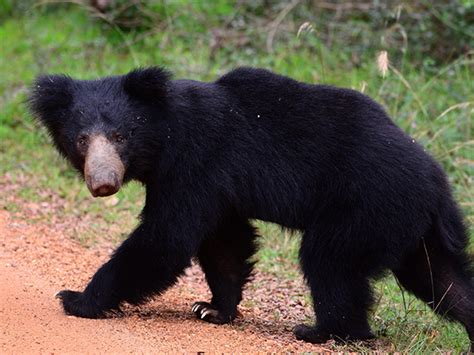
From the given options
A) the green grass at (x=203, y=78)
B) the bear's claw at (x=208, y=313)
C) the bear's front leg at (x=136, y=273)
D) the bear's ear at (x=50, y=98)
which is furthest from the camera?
→ the green grass at (x=203, y=78)

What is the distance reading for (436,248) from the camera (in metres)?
4.97

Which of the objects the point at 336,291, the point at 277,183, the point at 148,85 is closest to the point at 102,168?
the point at 148,85

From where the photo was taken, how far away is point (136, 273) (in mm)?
4922

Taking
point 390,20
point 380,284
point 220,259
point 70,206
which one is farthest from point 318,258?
point 390,20

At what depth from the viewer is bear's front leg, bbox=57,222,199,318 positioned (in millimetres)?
4887

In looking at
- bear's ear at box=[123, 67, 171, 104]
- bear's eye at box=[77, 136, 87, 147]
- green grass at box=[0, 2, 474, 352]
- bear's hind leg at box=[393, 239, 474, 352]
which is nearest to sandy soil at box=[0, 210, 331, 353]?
green grass at box=[0, 2, 474, 352]

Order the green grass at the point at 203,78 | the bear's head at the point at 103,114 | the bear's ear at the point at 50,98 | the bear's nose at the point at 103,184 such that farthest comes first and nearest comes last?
1. the green grass at the point at 203,78
2. the bear's ear at the point at 50,98
3. the bear's head at the point at 103,114
4. the bear's nose at the point at 103,184

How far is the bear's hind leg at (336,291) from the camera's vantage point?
191 inches

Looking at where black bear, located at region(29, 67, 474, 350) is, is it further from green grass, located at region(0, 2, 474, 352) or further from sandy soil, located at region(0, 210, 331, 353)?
green grass, located at region(0, 2, 474, 352)

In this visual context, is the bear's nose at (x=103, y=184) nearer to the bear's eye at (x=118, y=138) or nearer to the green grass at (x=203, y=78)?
the bear's eye at (x=118, y=138)

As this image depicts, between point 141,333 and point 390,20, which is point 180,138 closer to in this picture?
point 141,333

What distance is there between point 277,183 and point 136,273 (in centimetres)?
96

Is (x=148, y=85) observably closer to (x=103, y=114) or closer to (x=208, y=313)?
(x=103, y=114)

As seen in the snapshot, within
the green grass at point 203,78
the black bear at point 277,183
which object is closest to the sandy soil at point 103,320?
the black bear at point 277,183
